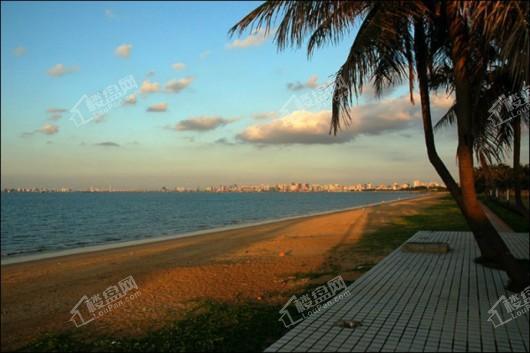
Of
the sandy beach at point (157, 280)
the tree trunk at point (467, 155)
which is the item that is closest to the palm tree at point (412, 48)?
the tree trunk at point (467, 155)

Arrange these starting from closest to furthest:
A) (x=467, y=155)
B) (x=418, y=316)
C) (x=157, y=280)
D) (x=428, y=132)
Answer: (x=418, y=316) < (x=467, y=155) < (x=428, y=132) < (x=157, y=280)

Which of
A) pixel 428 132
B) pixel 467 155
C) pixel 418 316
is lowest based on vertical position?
pixel 418 316

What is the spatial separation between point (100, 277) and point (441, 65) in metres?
10.2

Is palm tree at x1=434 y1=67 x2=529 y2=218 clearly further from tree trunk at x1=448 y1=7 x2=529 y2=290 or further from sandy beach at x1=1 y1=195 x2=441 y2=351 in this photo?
sandy beach at x1=1 y1=195 x2=441 y2=351

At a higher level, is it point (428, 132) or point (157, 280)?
point (428, 132)

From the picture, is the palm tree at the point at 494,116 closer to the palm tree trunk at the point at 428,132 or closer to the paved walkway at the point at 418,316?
the palm tree trunk at the point at 428,132

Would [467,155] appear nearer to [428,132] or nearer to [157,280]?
[428,132]

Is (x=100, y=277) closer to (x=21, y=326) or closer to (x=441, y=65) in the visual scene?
(x=21, y=326)

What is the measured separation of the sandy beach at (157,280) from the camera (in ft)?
22.1

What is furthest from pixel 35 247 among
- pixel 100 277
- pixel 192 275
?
pixel 192 275

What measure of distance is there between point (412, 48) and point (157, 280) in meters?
7.96

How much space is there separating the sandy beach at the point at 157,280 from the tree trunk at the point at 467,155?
343 centimetres

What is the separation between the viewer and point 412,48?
6301mm

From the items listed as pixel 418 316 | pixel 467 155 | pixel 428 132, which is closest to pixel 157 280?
pixel 418 316
